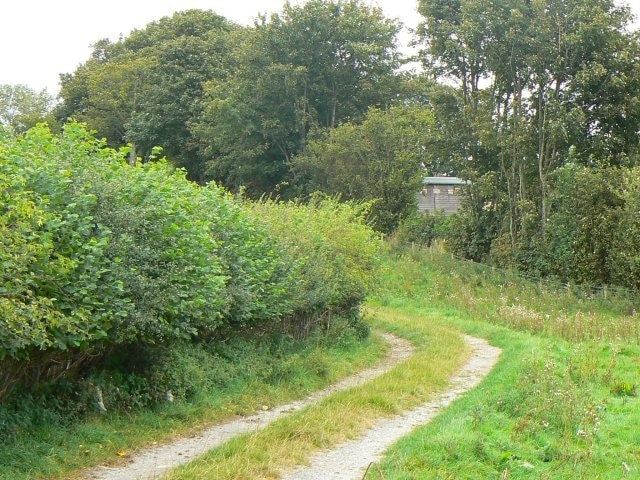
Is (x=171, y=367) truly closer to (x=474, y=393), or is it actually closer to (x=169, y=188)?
(x=169, y=188)

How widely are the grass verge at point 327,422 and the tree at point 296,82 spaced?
29.7 meters

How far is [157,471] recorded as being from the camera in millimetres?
8516

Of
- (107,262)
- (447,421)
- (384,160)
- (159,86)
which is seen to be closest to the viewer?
(107,262)

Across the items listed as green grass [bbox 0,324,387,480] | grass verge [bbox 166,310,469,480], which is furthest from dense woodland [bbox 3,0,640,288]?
green grass [bbox 0,324,387,480]

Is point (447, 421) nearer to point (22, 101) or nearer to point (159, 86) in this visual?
point (159, 86)

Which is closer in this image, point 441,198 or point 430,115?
point 430,115

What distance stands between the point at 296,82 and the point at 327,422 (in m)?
35.9

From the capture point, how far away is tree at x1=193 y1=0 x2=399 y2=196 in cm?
4450

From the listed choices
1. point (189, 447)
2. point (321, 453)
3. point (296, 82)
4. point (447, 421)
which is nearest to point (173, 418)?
point (189, 447)

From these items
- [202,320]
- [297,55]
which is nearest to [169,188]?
[202,320]

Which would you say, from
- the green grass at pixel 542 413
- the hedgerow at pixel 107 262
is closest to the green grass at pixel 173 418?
the hedgerow at pixel 107 262

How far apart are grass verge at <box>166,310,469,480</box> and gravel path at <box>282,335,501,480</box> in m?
0.19

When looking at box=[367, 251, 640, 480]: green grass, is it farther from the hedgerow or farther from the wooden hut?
the wooden hut

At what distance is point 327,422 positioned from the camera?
10.3 m
